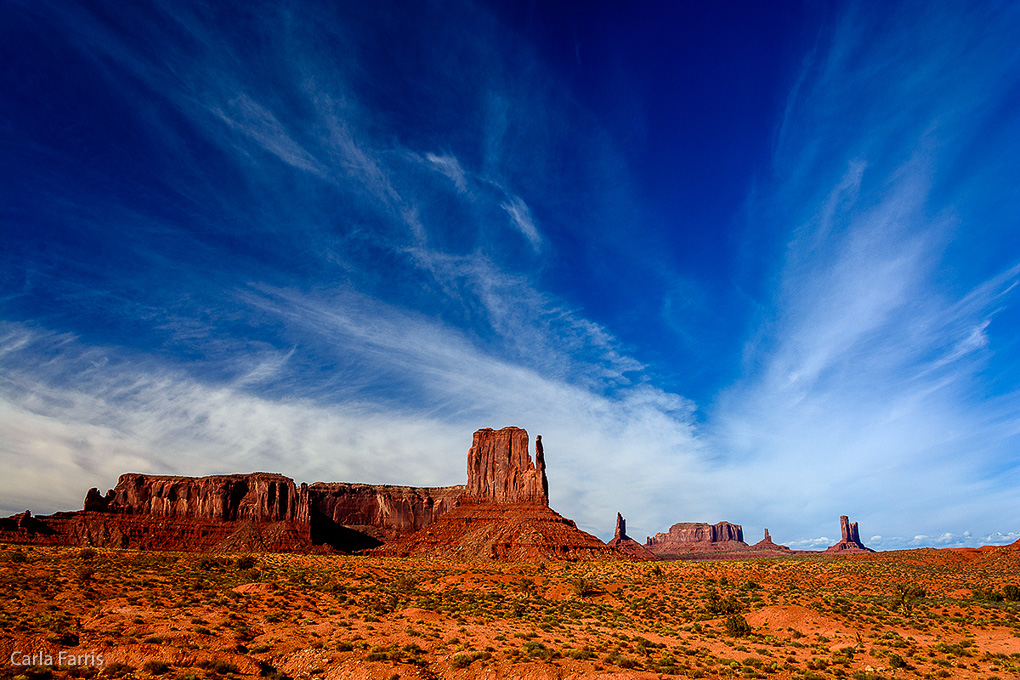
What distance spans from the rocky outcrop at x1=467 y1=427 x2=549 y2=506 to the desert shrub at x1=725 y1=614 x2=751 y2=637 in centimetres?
9500

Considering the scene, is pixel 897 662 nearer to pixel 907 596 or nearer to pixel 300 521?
pixel 907 596

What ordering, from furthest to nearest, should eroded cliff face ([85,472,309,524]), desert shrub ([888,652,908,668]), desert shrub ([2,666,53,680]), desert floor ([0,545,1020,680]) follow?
eroded cliff face ([85,472,309,524]) → desert shrub ([888,652,908,668]) → desert floor ([0,545,1020,680]) → desert shrub ([2,666,53,680])

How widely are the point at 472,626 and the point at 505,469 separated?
109 meters

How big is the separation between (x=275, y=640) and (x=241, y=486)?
419 feet

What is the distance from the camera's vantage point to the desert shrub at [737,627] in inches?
1265

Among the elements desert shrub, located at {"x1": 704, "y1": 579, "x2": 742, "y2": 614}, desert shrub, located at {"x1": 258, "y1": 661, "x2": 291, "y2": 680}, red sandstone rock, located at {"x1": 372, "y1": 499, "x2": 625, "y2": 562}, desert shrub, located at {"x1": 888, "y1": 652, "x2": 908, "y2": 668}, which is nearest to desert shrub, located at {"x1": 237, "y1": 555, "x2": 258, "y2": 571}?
desert shrub, located at {"x1": 258, "y1": 661, "x2": 291, "y2": 680}

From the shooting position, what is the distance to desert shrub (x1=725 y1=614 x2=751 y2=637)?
32125 millimetres

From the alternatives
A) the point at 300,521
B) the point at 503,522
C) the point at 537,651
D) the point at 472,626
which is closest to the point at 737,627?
the point at 537,651

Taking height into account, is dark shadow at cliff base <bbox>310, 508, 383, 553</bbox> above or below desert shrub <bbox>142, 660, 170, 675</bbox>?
below

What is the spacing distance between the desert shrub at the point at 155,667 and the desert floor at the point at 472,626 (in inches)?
2.5

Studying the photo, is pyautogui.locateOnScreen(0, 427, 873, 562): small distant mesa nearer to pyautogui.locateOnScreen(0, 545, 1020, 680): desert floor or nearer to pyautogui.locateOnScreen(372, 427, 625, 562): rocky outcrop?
pyautogui.locateOnScreen(372, 427, 625, 562): rocky outcrop

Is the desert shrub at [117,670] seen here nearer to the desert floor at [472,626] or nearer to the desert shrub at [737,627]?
the desert floor at [472,626]

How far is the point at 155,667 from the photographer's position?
20.1 metres

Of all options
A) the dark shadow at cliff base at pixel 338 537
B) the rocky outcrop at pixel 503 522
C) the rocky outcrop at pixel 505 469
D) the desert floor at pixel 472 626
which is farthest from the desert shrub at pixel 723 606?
the dark shadow at cliff base at pixel 338 537
